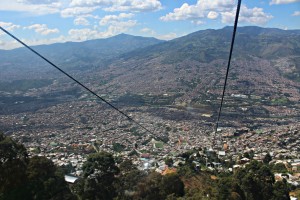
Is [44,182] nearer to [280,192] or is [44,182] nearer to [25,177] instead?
[25,177]

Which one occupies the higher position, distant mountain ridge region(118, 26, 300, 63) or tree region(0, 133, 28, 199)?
distant mountain ridge region(118, 26, 300, 63)

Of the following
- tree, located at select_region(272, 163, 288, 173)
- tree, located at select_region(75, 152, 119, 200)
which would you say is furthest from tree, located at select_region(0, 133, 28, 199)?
tree, located at select_region(272, 163, 288, 173)

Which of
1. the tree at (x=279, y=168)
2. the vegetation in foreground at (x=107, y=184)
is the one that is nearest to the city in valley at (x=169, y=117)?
the tree at (x=279, y=168)

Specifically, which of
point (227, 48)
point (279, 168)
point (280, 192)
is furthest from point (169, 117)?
point (227, 48)

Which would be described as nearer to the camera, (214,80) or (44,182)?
(44,182)

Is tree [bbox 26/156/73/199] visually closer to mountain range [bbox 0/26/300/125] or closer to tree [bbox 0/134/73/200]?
tree [bbox 0/134/73/200]

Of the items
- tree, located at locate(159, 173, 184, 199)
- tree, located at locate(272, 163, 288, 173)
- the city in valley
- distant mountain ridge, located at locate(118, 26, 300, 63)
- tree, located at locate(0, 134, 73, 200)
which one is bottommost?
the city in valley

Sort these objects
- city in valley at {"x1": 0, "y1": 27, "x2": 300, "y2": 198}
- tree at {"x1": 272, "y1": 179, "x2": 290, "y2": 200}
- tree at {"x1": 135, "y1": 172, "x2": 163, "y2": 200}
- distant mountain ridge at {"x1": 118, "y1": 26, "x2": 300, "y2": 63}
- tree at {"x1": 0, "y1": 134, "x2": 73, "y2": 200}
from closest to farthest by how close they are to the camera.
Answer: tree at {"x1": 0, "y1": 134, "x2": 73, "y2": 200} < tree at {"x1": 272, "y1": 179, "x2": 290, "y2": 200} < tree at {"x1": 135, "y1": 172, "x2": 163, "y2": 200} < city in valley at {"x1": 0, "y1": 27, "x2": 300, "y2": 198} < distant mountain ridge at {"x1": 118, "y1": 26, "x2": 300, "y2": 63}

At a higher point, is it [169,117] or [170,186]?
[170,186]

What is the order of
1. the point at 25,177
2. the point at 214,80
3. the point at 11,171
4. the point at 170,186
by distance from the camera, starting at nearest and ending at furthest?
the point at 11,171
the point at 25,177
the point at 170,186
the point at 214,80

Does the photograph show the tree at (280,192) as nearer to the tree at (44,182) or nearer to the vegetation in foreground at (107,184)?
the vegetation in foreground at (107,184)

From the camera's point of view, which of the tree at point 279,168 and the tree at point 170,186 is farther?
the tree at point 279,168
